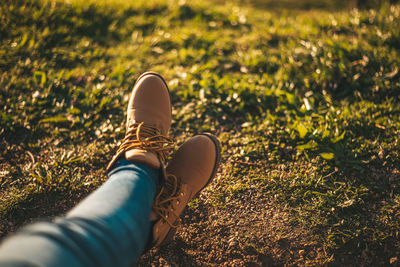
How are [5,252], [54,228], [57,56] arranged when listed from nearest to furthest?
[5,252] < [54,228] < [57,56]

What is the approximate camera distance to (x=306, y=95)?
7.71 ft

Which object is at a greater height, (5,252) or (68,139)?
(5,252)

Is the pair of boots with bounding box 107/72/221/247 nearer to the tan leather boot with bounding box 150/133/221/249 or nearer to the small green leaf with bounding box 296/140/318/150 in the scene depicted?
the tan leather boot with bounding box 150/133/221/249

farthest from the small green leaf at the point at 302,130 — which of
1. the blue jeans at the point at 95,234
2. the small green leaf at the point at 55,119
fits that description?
the small green leaf at the point at 55,119

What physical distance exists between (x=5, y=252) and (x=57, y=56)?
97.6 inches

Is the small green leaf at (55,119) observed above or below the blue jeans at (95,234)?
below

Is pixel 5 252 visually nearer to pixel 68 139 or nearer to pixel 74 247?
pixel 74 247

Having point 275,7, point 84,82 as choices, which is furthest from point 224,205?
point 275,7

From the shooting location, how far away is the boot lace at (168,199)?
4.75ft

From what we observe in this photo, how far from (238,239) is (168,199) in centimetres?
47

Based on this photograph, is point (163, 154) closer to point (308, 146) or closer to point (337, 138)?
point (308, 146)

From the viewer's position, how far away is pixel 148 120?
74.9 inches

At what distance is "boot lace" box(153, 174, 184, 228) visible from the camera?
56.9 inches

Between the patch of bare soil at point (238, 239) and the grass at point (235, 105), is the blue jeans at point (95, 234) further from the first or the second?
the grass at point (235, 105)
